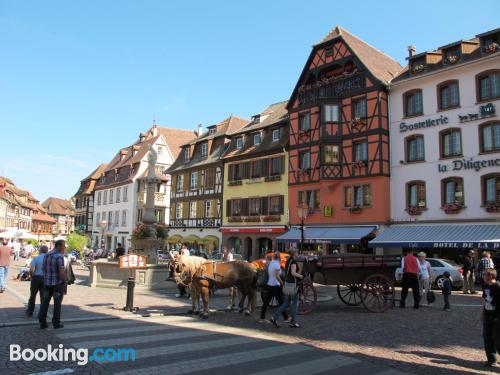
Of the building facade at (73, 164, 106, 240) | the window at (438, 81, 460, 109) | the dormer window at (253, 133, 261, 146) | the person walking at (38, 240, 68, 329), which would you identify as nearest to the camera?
the person walking at (38, 240, 68, 329)

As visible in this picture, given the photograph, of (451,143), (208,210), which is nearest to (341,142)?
(451,143)

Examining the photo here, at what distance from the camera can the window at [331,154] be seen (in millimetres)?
32469

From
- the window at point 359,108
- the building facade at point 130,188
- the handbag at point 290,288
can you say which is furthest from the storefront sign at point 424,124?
the building facade at point 130,188

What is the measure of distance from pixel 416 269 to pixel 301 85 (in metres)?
23.5

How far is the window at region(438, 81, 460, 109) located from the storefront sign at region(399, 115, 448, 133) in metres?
0.74

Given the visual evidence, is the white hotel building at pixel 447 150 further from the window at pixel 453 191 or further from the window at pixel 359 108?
the window at pixel 359 108

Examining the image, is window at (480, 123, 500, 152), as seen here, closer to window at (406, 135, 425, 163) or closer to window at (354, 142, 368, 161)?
window at (406, 135, 425, 163)

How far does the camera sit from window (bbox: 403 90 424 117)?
2948 cm

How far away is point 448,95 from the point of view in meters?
28.1

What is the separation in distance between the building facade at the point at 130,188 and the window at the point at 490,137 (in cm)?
3401

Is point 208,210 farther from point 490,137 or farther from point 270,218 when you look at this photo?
point 490,137

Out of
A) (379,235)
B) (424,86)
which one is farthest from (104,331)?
(424,86)

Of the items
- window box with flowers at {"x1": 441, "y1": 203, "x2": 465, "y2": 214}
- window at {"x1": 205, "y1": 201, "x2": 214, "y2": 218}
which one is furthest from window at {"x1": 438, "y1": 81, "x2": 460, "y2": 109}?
window at {"x1": 205, "y1": 201, "x2": 214, "y2": 218}

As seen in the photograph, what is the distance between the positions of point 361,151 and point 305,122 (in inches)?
204
